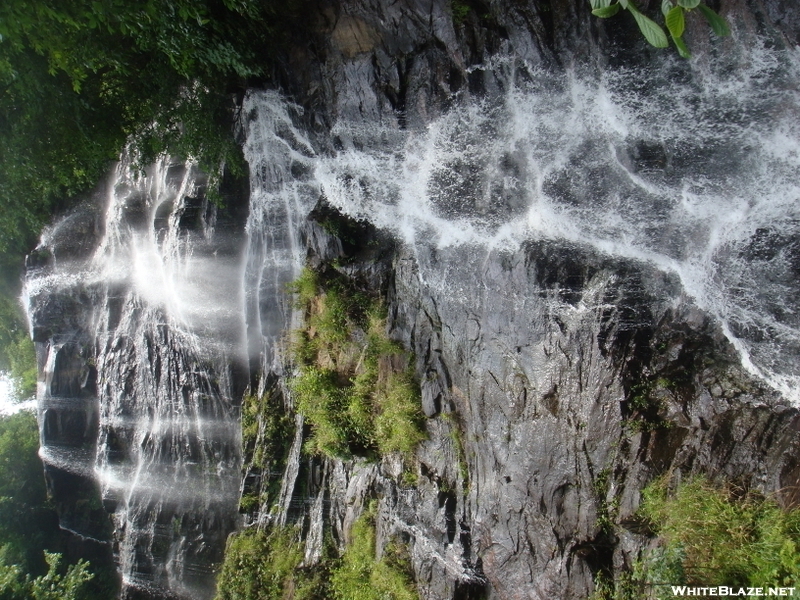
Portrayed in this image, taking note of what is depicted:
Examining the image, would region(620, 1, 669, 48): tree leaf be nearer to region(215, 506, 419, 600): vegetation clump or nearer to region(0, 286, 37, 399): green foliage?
region(215, 506, 419, 600): vegetation clump

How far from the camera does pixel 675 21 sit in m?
2.53

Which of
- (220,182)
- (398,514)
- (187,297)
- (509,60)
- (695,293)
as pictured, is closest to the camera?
(695,293)

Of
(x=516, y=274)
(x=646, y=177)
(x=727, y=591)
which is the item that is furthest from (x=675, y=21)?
(x=727, y=591)

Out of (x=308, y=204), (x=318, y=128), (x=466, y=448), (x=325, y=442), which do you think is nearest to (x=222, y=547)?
(x=325, y=442)

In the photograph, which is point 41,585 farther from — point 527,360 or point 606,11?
point 606,11

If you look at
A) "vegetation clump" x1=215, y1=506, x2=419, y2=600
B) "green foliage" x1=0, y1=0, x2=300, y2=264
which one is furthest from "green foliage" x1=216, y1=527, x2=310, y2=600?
"green foliage" x1=0, y1=0, x2=300, y2=264

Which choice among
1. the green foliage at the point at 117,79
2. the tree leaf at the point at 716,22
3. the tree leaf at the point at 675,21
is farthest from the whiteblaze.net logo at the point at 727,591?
the green foliage at the point at 117,79

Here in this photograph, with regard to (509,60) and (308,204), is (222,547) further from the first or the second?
(509,60)

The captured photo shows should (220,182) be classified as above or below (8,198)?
above

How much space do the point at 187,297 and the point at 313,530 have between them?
177 inches

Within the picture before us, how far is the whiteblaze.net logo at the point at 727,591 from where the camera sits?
4465mm

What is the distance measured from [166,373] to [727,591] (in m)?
8.84

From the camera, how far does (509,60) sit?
5.91 m

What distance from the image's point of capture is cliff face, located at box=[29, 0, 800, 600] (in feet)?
16.5
